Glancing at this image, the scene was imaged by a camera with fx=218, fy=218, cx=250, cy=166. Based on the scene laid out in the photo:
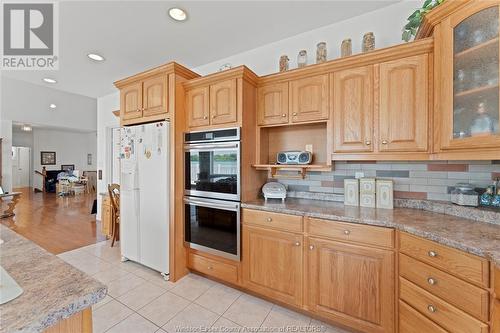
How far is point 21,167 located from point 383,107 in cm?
1402

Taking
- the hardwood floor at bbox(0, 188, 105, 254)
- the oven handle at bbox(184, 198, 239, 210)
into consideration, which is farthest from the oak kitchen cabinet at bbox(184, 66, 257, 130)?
the hardwood floor at bbox(0, 188, 105, 254)

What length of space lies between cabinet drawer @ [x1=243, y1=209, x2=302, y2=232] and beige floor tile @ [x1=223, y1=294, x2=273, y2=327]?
2.40 ft

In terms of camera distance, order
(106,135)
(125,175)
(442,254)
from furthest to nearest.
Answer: (106,135), (125,175), (442,254)

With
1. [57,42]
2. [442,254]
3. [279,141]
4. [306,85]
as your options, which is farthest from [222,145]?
[57,42]

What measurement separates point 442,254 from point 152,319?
2.10 m

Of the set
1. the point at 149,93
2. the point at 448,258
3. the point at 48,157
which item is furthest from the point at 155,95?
the point at 48,157

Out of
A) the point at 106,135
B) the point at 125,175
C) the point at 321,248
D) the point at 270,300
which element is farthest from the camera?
the point at 106,135

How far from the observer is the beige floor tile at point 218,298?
195 centimetres

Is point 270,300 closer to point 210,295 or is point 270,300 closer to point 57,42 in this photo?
point 210,295

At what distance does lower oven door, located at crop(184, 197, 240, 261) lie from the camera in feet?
6.89

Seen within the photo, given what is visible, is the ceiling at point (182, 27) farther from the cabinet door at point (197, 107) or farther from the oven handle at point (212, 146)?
the oven handle at point (212, 146)

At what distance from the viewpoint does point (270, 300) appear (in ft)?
6.63

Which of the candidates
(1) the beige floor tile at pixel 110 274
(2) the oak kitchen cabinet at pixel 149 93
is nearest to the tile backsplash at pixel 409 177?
(2) the oak kitchen cabinet at pixel 149 93

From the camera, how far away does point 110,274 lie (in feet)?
8.16
